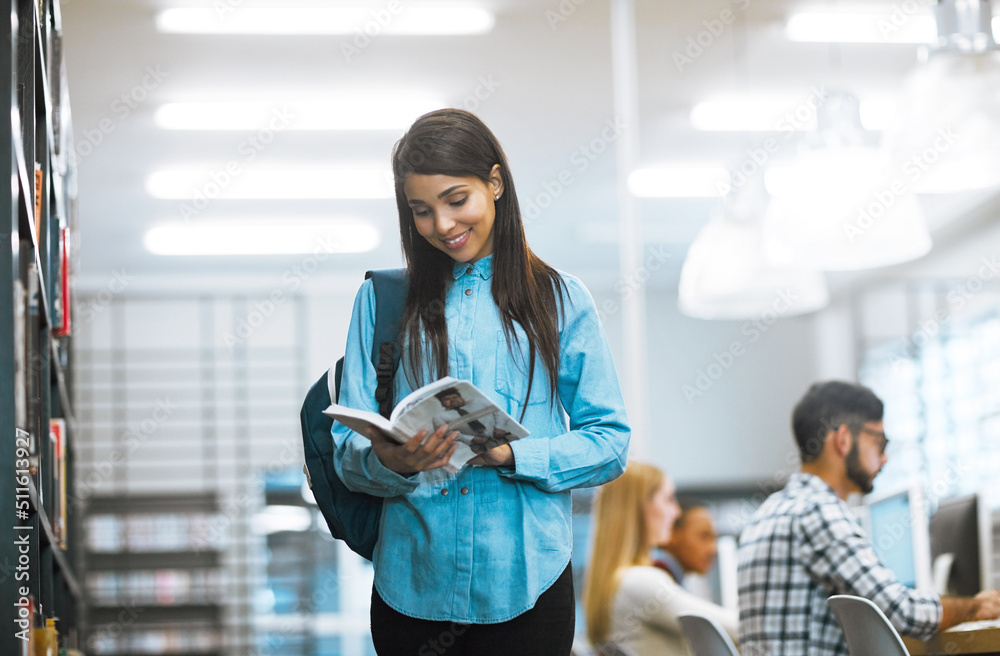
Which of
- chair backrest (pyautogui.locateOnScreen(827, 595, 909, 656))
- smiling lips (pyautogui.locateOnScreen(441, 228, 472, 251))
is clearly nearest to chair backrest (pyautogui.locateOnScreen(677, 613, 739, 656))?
chair backrest (pyautogui.locateOnScreen(827, 595, 909, 656))

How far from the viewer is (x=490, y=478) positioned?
146 cm

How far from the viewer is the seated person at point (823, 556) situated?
2.41 metres

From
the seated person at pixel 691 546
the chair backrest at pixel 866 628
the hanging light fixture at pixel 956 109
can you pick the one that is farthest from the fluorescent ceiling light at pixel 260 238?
the chair backrest at pixel 866 628

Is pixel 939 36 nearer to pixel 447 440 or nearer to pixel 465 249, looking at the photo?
pixel 465 249

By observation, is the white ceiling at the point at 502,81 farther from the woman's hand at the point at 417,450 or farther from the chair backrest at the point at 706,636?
the woman's hand at the point at 417,450

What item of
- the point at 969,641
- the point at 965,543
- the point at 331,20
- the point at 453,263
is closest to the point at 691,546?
the point at 965,543

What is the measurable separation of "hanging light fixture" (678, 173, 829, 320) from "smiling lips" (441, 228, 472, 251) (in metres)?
2.49

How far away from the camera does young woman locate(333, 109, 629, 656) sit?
1421 mm

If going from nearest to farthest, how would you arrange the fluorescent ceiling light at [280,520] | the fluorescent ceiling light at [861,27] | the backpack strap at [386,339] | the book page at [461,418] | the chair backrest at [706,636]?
the book page at [461,418] → the backpack strap at [386,339] → the chair backrest at [706,636] → the fluorescent ceiling light at [861,27] → the fluorescent ceiling light at [280,520]

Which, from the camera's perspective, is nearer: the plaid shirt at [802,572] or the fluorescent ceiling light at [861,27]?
the plaid shirt at [802,572]

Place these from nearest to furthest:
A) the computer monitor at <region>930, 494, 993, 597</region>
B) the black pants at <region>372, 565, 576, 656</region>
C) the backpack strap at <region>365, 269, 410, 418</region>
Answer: the black pants at <region>372, 565, 576, 656</region>, the backpack strap at <region>365, 269, 410, 418</region>, the computer monitor at <region>930, 494, 993, 597</region>

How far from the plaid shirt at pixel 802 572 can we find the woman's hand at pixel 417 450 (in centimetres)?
146

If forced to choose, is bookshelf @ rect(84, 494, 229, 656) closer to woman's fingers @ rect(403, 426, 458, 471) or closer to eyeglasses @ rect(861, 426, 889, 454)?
eyeglasses @ rect(861, 426, 889, 454)

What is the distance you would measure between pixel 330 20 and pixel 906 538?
2.93 m
